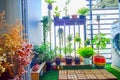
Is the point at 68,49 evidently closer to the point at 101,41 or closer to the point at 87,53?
the point at 87,53

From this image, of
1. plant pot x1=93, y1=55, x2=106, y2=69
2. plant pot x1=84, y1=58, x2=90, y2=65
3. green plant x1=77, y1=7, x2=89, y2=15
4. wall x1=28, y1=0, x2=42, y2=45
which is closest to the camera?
wall x1=28, y1=0, x2=42, y2=45

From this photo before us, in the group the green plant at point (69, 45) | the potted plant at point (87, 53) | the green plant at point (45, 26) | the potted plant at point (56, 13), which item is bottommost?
the potted plant at point (87, 53)

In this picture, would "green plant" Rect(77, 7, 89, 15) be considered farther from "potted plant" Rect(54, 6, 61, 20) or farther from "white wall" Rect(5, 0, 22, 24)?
"white wall" Rect(5, 0, 22, 24)

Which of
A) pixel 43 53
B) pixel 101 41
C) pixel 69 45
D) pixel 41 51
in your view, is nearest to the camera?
pixel 41 51

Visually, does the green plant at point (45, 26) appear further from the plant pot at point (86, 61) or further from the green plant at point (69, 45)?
the plant pot at point (86, 61)

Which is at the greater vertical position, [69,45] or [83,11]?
[83,11]

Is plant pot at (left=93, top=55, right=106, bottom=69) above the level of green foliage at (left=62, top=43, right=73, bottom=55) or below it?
below

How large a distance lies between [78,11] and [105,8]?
1299 millimetres

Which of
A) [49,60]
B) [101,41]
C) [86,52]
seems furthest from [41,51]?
[101,41]

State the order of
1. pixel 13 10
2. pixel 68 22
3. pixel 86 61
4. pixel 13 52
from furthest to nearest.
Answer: pixel 68 22 < pixel 86 61 < pixel 13 10 < pixel 13 52

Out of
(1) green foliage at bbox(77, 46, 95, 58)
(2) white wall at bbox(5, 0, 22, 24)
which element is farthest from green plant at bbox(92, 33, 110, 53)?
(2) white wall at bbox(5, 0, 22, 24)

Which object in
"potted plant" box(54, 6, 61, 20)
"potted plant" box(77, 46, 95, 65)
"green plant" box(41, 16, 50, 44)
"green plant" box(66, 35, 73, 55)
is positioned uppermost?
"potted plant" box(54, 6, 61, 20)

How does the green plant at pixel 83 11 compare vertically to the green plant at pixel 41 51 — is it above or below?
above

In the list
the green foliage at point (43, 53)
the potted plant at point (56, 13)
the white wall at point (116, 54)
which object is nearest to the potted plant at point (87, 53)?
the white wall at point (116, 54)
